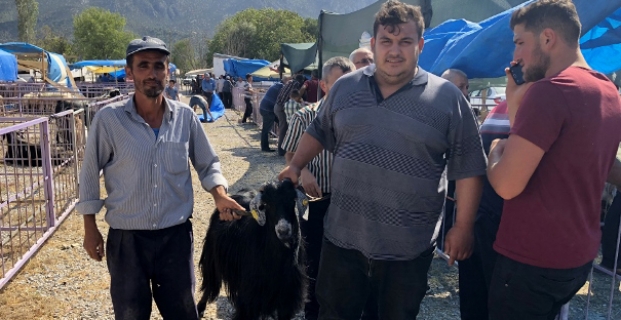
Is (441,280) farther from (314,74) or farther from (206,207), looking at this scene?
(314,74)

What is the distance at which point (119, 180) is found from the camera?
256 cm

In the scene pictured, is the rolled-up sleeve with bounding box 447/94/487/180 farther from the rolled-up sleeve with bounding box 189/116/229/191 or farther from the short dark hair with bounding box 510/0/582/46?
the rolled-up sleeve with bounding box 189/116/229/191

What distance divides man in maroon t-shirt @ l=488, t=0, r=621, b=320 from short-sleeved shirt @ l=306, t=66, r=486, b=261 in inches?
8.4

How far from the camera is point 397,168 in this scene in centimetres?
221

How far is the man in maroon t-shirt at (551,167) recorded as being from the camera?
1892 millimetres

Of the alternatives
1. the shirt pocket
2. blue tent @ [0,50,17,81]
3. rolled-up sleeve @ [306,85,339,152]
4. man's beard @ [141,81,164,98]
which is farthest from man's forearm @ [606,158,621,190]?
blue tent @ [0,50,17,81]

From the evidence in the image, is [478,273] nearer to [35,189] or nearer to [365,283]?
[365,283]

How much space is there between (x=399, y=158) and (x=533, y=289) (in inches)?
31.2

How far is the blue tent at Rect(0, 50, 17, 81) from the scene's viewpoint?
19094mm

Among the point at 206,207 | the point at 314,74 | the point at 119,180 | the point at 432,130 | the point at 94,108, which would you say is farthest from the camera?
the point at 314,74

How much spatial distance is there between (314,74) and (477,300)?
8.89 meters

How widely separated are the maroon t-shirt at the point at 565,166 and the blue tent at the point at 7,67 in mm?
21654

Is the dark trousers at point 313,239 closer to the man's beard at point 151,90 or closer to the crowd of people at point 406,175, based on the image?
the crowd of people at point 406,175

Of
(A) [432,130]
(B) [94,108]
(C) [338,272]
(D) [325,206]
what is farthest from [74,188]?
(A) [432,130]
